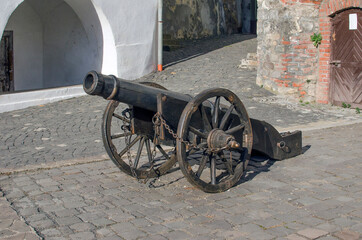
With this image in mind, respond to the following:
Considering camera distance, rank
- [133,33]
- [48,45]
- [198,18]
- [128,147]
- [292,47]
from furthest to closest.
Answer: [198,18] → [48,45] → [133,33] → [292,47] → [128,147]

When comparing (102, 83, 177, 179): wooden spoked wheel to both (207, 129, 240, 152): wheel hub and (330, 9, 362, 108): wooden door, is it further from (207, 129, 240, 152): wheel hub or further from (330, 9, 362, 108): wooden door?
(330, 9, 362, 108): wooden door

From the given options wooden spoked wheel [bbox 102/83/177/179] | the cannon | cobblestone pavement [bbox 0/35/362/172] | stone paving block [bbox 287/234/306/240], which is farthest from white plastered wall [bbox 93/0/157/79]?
stone paving block [bbox 287/234/306/240]

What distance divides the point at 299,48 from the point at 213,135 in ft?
21.1

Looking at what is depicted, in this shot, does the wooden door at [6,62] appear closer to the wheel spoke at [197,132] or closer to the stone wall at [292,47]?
the stone wall at [292,47]

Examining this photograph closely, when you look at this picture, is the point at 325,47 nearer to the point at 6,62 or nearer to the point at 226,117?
the point at 226,117

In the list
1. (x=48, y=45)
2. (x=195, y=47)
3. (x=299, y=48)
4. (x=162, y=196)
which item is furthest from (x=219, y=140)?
(x=195, y=47)

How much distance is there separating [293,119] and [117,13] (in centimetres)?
501

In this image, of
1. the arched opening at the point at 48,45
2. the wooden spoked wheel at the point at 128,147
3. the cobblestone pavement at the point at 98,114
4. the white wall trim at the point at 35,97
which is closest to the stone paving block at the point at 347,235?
the wooden spoked wheel at the point at 128,147

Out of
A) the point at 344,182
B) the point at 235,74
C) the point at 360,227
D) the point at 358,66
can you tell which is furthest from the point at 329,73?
the point at 360,227

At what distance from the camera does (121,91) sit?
15.9 ft

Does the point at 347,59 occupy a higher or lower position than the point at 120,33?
lower

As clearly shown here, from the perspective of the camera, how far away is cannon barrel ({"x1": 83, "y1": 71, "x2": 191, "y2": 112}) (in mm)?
4727

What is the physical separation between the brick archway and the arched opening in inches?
211

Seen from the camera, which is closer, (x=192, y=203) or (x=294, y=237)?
(x=294, y=237)
